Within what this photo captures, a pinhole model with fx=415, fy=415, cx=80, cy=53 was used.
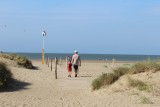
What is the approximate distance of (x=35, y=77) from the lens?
24.2 m

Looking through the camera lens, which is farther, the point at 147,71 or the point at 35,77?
the point at 35,77

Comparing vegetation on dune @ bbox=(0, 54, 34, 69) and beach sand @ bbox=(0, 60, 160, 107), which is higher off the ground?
vegetation on dune @ bbox=(0, 54, 34, 69)

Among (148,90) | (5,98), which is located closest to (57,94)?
(5,98)

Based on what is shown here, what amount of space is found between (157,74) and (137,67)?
1049 mm

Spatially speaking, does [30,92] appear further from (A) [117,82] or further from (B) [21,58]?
(B) [21,58]

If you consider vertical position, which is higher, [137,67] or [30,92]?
[137,67]

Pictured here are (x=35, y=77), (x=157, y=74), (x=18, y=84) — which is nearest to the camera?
(x=157, y=74)

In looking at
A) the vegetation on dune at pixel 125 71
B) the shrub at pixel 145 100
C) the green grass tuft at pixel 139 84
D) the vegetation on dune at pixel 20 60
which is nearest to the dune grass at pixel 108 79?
the vegetation on dune at pixel 125 71

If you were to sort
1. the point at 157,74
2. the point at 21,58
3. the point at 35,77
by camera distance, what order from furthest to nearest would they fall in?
the point at 21,58
the point at 35,77
the point at 157,74

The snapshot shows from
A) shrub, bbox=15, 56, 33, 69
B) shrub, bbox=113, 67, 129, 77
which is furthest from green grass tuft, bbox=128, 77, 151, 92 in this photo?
shrub, bbox=15, 56, 33, 69

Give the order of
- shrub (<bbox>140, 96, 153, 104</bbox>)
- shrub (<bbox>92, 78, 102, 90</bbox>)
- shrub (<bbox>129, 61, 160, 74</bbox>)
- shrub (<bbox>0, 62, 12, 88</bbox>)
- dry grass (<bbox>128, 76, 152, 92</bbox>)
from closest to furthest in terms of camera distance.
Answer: shrub (<bbox>140, 96, 153, 104</bbox>), dry grass (<bbox>128, 76, 152, 92</bbox>), shrub (<bbox>129, 61, 160, 74</bbox>), shrub (<bbox>92, 78, 102, 90</bbox>), shrub (<bbox>0, 62, 12, 88</bbox>)

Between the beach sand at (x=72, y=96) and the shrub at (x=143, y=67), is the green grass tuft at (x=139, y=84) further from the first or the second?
the shrub at (x=143, y=67)

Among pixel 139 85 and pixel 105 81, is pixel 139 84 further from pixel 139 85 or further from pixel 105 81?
pixel 105 81

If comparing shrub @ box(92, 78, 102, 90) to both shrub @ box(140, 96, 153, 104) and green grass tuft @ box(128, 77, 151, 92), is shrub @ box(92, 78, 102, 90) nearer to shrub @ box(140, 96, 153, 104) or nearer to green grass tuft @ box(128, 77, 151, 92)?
green grass tuft @ box(128, 77, 151, 92)
